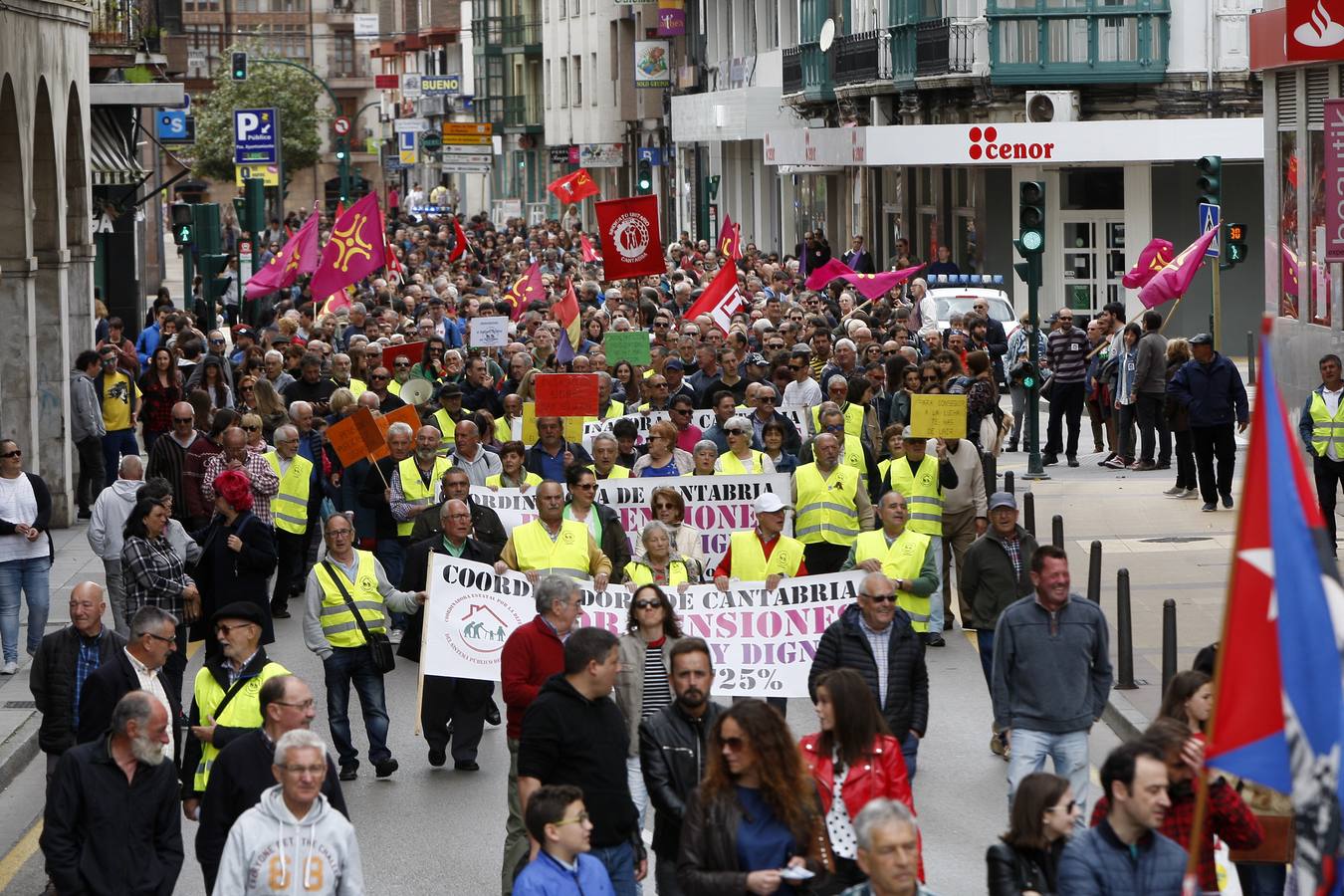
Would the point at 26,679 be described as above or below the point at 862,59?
below

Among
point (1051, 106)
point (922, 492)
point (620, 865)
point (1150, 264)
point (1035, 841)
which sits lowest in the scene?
point (620, 865)

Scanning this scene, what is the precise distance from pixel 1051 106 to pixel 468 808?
3134 centimetres

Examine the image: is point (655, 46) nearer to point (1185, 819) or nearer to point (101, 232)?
point (101, 232)

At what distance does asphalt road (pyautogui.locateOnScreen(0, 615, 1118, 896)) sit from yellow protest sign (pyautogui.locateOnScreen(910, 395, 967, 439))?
5.95 ft

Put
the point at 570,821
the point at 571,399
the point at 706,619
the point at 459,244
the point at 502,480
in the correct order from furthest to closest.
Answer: the point at 459,244 < the point at 571,399 < the point at 502,480 < the point at 706,619 < the point at 570,821

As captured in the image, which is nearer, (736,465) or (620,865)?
(620,865)

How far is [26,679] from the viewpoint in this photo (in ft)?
51.1

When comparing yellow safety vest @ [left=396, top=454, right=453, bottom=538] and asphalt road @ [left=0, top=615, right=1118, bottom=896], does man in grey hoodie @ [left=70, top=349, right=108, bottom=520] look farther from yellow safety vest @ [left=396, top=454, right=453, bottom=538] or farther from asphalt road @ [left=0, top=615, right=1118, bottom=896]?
asphalt road @ [left=0, top=615, right=1118, bottom=896]

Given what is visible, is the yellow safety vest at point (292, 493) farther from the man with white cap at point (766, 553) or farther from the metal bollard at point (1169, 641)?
the metal bollard at point (1169, 641)

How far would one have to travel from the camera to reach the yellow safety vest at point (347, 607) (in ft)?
41.3

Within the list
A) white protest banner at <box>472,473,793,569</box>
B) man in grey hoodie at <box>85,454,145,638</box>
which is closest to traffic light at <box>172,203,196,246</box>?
white protest banner at <box>472,473,793,569</box>

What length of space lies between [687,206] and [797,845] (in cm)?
6789

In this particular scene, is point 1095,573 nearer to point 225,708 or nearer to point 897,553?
point 897,553

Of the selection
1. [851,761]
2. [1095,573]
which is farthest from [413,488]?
[851,761]
